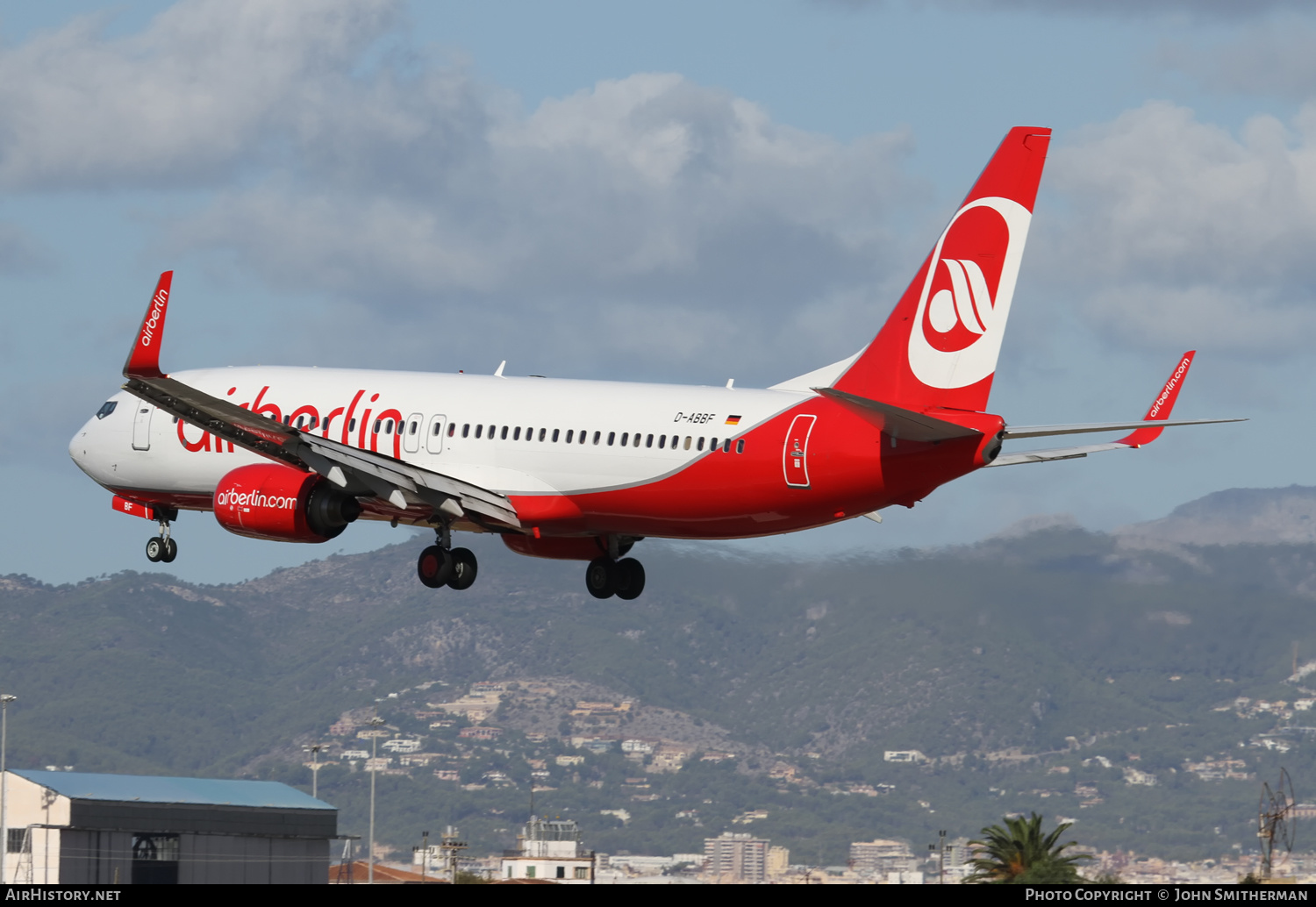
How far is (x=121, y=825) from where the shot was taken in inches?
3711

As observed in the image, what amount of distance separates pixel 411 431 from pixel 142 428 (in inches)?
370

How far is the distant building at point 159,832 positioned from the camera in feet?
301

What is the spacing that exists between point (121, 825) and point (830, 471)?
57.9 meters

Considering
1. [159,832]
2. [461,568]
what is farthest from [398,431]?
[159,832]

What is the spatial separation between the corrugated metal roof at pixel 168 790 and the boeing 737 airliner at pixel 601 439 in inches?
1556

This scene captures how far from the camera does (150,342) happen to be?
46.5 metres

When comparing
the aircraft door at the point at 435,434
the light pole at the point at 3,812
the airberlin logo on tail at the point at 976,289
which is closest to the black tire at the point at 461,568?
the aircraft door at the point at 435,434

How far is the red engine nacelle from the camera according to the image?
51750mm

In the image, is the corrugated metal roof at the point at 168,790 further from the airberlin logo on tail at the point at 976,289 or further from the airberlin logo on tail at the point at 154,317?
the airberlin logo on tail at the point at 976,289

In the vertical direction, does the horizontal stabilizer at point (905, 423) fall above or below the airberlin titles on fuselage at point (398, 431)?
below

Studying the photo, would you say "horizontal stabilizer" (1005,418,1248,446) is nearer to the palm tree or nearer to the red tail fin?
the red tail fin

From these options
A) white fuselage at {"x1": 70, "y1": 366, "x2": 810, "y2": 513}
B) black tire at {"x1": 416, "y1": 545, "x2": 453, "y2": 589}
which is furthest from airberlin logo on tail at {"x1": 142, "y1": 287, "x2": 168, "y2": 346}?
black tire at {"x1": 416, "y1": 545, "x2": 453, "y2": 589}

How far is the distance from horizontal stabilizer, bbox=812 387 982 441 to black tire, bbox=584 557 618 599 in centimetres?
1286

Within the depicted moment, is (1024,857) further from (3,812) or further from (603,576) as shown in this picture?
(3,812)
